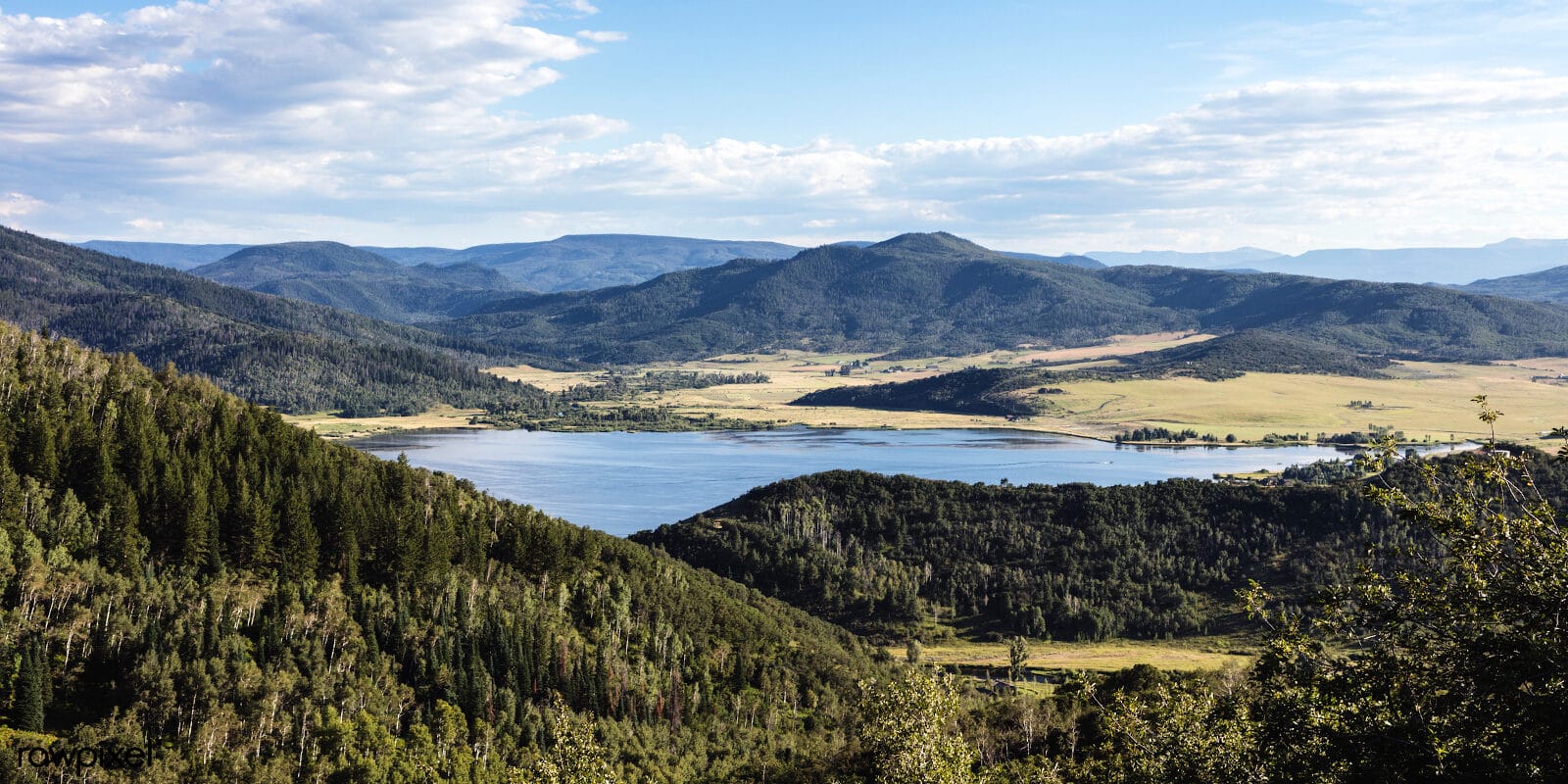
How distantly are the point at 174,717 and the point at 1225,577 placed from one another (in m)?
114

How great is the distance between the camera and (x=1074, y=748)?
66.8 metres

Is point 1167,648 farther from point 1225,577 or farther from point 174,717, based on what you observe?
point 174,717

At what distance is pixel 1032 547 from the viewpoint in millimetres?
151500

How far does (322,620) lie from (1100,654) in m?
77.4

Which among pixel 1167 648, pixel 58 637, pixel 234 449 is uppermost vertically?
pixel 234 449

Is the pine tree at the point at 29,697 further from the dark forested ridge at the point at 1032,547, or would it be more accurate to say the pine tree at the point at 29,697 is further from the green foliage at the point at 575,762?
the dark forested ridge at the point at 1032,547

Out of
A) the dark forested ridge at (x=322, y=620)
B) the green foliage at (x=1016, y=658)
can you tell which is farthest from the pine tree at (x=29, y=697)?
the green foliage at (x=1016, y=658)

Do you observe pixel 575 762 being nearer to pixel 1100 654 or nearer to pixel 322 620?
pixel 322 620

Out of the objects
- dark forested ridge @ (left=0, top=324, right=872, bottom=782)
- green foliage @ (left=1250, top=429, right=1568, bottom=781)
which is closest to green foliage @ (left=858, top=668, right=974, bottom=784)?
green foliage @ (left=1250, top=429, right=1568, bottom=781)

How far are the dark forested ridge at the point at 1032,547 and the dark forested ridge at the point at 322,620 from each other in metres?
24.8

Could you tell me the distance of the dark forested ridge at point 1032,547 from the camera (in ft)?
438

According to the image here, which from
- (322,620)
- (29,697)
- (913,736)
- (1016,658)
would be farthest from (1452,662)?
(1016,658)

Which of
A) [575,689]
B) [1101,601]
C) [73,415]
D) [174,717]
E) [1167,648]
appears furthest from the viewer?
[1101,601]

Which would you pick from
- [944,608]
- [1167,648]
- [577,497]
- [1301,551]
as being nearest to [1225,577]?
[1301,551]
